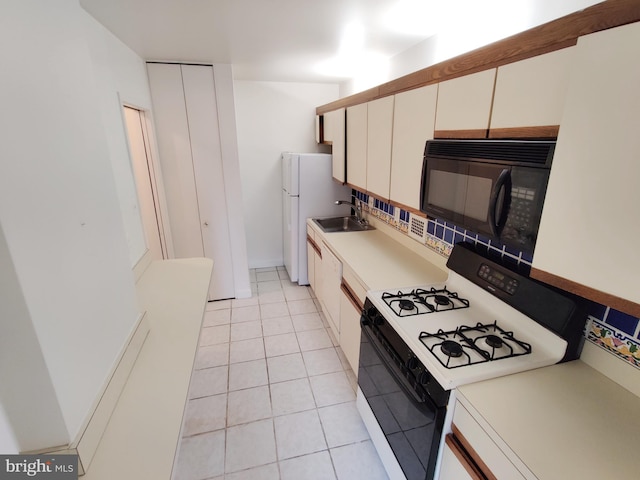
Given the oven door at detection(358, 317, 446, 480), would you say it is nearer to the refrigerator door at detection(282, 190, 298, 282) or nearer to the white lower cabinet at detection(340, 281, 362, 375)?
the white lower cabinet at detection(340, 281, 362, 375)

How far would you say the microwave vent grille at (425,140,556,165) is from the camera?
971 millimetres

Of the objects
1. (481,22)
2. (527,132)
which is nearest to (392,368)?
(527,132)

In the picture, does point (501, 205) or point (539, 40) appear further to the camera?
point (501, 205)

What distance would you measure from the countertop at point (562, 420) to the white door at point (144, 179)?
2526 mm

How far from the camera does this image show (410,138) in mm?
1771

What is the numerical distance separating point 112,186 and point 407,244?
6.41 feet

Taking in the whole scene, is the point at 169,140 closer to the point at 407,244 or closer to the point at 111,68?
the point at 111,68

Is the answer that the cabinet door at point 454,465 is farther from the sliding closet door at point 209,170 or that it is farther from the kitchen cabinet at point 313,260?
the sliding closet door at point 209,170

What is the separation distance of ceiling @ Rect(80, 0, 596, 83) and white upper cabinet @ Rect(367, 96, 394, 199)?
17.6 inches

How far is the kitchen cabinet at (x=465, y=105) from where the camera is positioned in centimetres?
124

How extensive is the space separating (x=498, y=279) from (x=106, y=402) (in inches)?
63.9

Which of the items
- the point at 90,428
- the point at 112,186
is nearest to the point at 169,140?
the point at 112,186

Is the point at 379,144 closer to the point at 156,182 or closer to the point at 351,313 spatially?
the point at 351,313

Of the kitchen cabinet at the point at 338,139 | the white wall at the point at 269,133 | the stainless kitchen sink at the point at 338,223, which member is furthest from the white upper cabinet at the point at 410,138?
A: the white wall at the point at 269,133
